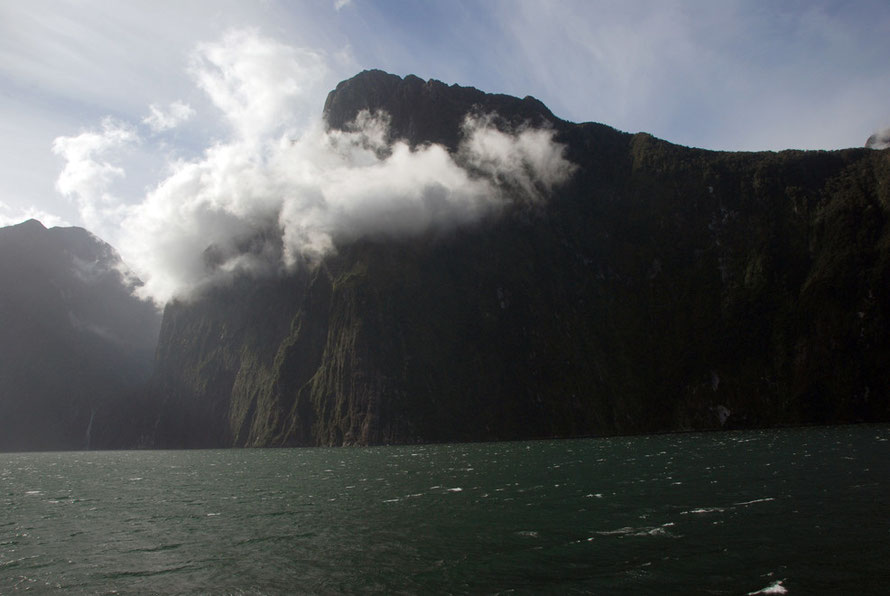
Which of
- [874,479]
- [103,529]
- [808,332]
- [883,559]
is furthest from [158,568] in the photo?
[808,332]

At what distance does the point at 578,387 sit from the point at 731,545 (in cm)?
17368

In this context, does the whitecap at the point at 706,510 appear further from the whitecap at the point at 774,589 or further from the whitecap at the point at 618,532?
the whitecap at the point at 774,589

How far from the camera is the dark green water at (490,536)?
77.6 feet

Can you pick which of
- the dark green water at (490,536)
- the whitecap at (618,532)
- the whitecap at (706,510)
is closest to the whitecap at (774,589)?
the dark green water at (490,536)

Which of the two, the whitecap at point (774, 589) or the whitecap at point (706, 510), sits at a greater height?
the whitecap at point (706, 510)

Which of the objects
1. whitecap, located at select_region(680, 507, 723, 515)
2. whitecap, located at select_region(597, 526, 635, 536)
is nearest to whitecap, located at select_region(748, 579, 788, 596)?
whitecap, located at select_region(597, 526, 635, 536)

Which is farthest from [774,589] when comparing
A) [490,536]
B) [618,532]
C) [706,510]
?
[706,510]

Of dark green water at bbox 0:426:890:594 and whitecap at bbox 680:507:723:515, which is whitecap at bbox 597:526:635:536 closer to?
dark green water at bbox 0:426:890:594

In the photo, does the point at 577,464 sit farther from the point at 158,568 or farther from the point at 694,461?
the point at 158,568

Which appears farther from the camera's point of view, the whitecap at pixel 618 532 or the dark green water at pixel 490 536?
the whitecap at pixel 618 532

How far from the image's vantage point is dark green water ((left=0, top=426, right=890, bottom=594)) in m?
23.7

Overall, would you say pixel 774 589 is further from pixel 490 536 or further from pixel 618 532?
pixel 490 536

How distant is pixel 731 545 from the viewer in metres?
26.9

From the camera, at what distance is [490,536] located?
1259 inches
